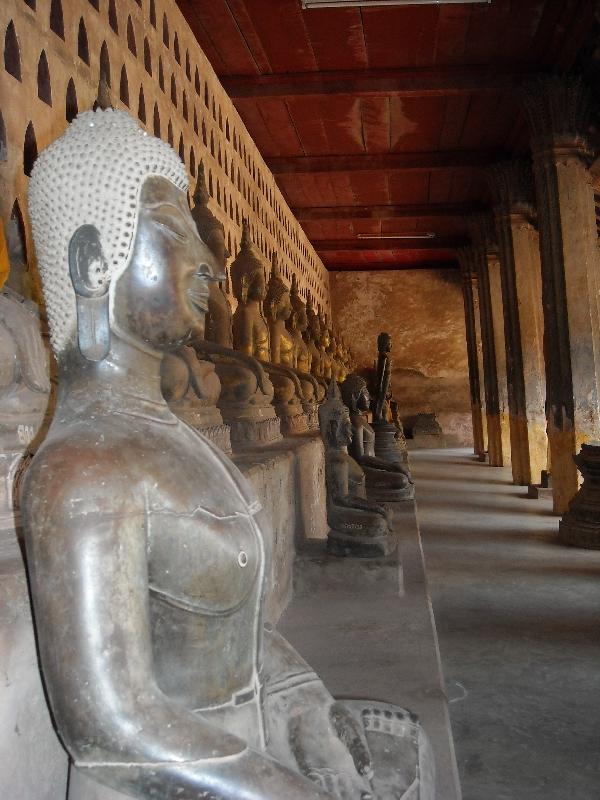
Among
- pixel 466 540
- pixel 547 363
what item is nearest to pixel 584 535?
pixel 466 540

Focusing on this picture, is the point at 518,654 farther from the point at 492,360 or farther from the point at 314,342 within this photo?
the point at 492,360

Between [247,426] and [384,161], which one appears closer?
[247,426]

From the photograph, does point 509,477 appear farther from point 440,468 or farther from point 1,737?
point 1,737

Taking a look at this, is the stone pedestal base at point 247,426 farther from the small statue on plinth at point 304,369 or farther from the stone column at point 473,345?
the stone column at point 473,345

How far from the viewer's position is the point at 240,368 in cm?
413

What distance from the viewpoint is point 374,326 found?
22.1m

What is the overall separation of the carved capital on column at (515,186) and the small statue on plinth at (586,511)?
576 cm

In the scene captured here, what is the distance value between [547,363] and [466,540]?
2885 mm

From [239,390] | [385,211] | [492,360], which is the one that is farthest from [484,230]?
[239,390]

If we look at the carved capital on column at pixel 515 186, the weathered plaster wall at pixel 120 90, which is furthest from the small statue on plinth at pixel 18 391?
the carved capital on column at pixel 515 186

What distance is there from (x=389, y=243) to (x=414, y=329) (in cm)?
419

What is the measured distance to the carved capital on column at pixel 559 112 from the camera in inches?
346

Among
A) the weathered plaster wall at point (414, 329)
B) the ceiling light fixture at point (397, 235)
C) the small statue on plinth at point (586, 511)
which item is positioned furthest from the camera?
the weathered plaster wall at point (414, 329)

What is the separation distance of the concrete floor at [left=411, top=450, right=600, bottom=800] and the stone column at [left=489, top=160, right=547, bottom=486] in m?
3.67
